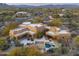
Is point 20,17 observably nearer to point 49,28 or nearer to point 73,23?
point 49,28

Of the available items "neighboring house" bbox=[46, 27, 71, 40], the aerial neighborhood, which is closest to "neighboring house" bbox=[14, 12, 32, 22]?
the aerial neighborhood

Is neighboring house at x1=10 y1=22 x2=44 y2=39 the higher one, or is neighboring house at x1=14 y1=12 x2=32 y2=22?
neighboring house at x1=14 y1=12 x2=32 y2=22

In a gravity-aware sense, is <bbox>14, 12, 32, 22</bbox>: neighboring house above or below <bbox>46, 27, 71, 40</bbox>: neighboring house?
above

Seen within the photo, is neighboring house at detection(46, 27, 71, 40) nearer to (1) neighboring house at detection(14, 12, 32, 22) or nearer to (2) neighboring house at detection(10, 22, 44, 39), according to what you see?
(2) neighboring house at detection(10, 22, 44, 39)

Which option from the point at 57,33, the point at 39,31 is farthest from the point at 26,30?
the point at 57,33

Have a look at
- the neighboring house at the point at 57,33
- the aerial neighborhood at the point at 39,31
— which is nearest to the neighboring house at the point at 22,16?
the aerial neighborhood at the point at 39,31

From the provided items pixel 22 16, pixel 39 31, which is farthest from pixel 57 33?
pixel 22 16

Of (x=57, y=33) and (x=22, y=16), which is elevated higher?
(x=22, y=16)

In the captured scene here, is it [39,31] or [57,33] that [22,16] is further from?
[57,33]

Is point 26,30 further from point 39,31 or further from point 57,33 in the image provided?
point 57,33

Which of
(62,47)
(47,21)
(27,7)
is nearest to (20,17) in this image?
(27,7)
